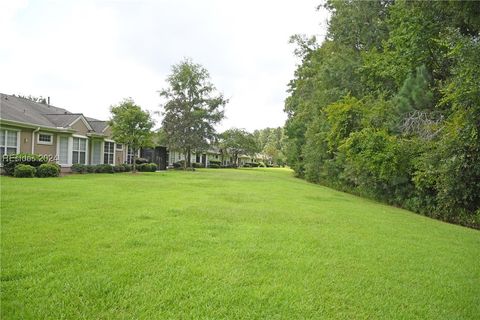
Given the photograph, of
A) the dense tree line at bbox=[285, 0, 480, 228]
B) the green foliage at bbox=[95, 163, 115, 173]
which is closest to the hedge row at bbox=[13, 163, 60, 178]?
the green foliage at bbox=[95, 163, 115, 173]

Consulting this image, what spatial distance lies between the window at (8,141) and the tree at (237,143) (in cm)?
3891

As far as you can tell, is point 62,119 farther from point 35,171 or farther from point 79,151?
point 35,171

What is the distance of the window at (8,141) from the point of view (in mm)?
15273

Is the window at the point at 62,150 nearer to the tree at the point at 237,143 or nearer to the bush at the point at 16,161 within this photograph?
the bush at the point at 16,161

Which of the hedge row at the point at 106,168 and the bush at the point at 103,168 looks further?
the bush at the point at 103,168

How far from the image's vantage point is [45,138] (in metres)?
18.2

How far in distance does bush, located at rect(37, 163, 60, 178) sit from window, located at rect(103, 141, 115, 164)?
26.7 ft

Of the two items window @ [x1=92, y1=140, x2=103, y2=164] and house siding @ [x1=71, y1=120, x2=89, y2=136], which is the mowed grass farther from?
window @ [x1=92, y1=140, x2=103, y2=164]

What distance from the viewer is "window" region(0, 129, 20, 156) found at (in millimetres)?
15273

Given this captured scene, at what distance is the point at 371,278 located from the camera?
402 cm

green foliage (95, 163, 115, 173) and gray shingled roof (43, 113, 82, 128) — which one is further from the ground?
gray shingled roof (43, 113, 82, 128)

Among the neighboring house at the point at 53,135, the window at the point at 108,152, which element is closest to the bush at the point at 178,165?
the neighboring house at the point at 53,135

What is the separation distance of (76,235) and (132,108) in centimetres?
1771

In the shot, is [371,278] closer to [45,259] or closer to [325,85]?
[45,259]
